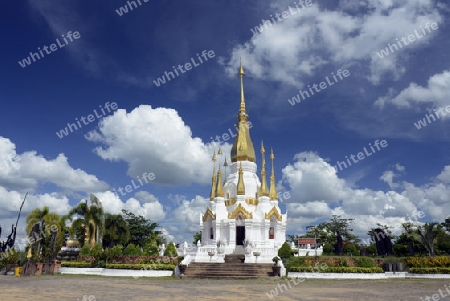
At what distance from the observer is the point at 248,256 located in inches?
1121

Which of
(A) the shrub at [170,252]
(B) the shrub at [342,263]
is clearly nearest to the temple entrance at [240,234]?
(A) the shrub at [170,252]

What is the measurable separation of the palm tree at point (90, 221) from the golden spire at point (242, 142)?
15.8 meters

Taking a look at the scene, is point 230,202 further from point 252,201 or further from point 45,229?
point 45,229

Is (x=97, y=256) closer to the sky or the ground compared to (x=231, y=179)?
closer to the ground

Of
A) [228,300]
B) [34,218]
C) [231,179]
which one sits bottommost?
[228,300]

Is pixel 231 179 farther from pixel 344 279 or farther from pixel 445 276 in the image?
pixel 445 276

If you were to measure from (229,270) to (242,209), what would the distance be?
447 inches

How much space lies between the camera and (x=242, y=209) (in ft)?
121

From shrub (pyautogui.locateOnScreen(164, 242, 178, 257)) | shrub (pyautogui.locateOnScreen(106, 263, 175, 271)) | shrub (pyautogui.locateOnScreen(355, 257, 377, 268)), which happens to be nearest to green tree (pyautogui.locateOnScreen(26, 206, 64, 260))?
shrub (pyautogui.locateOnScreen(106, 263, 175, 271))

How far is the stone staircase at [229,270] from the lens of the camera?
81.4 feet

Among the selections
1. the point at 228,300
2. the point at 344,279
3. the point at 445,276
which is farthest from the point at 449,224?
the point at 228,300

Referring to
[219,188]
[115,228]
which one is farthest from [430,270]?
[115,228]

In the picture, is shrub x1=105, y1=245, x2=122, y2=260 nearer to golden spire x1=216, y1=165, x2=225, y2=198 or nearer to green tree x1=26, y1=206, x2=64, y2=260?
green tree x1=26, y1=206, x2=64, y2=260

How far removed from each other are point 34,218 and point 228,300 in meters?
27.6
